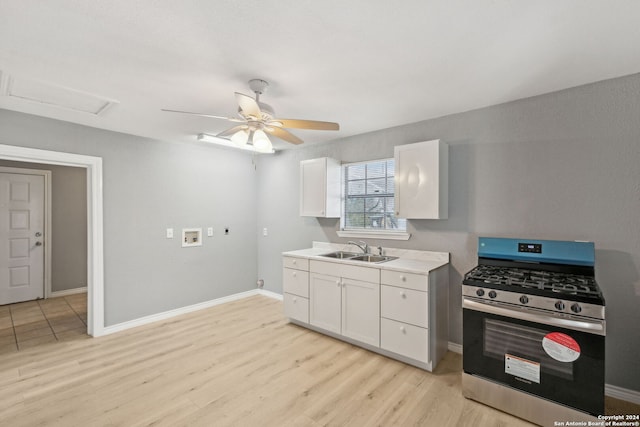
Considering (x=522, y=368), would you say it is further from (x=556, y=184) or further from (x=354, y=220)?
(x=354, y=220)

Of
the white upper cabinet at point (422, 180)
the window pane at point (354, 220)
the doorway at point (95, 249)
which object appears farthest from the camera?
the window pane at point (354, 220)

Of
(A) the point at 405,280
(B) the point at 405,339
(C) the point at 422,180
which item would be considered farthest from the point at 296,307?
(C) the point at 422,180

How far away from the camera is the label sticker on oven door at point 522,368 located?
1960mm

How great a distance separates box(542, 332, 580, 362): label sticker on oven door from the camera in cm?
184

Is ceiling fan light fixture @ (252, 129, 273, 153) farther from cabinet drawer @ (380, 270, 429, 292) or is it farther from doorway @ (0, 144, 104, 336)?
doorway @ (0, 144, 104, 336)

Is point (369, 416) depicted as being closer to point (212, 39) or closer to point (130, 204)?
point (212, 39)

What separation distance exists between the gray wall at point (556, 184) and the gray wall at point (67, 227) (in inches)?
215

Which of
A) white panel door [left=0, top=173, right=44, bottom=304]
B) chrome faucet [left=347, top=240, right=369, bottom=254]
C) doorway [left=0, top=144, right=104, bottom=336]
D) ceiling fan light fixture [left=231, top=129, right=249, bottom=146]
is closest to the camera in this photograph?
ceiling fan light fixture [left=231, top=129, right=249, bottom=146]

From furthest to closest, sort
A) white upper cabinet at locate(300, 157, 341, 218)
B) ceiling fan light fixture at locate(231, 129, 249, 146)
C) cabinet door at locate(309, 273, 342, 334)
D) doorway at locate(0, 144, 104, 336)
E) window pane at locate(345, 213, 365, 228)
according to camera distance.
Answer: window pane at locate(345, 213, 365, 228) < white upper cabinet at locate(300, 157, 341, 218) < doorway at locate(0, 144, 104, 336) < cabinet door at locate(309, 273, 342, 334) < ceiling fan light fixture at locate(231, 129, 249, 146)

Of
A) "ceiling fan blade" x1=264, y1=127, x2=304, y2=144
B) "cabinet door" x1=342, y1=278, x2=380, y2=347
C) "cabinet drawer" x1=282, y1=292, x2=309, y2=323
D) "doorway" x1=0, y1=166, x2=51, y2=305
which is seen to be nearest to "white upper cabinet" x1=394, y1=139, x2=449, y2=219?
"cabinet door" x1=342, y1=278, x2=380, y2=347

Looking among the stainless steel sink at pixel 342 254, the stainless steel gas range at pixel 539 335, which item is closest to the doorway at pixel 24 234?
the stainless steel sink at pixel 342 254

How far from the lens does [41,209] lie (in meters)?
4.84

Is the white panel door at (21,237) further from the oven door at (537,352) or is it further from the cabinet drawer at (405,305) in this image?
the oven door at (537,352)

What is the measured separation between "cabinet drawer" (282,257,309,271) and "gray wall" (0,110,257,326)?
140 centimetres
